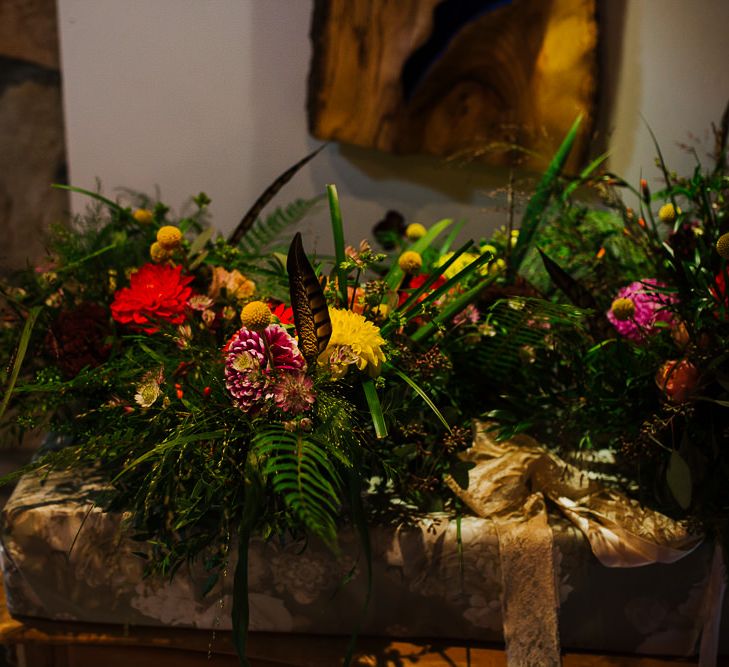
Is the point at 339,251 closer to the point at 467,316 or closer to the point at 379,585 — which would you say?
the point at 467,316

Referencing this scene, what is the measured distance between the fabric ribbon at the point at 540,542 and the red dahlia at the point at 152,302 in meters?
0.31

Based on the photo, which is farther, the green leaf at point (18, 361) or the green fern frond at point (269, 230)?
the green fern frond at point (269, 230)

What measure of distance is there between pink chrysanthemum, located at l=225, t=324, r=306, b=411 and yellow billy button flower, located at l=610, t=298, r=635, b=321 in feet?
0.94

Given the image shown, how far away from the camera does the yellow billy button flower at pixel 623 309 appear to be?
657 mm

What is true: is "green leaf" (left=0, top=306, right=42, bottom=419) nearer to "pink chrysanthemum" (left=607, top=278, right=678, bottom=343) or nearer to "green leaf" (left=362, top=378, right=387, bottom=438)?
"green leaf" (left=362, top=378, right=387, bottom=438)

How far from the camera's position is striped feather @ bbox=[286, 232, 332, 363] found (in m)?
0.58

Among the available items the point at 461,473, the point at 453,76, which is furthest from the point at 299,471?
the point at 453,76

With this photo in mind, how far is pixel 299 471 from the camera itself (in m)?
0.51

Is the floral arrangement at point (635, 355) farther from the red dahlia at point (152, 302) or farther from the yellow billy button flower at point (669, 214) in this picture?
the red dahlia at point (152, 302)

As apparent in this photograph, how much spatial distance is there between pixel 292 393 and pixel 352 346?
7 centimetres

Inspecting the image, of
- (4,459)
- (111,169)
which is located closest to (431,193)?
(111,169)

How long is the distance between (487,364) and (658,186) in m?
0.54

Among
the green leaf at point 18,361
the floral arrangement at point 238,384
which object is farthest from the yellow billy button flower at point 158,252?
the green leaf at point 18,361

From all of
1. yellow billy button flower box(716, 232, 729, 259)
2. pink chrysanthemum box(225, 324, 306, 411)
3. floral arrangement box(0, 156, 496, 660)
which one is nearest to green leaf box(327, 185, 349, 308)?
floral arrangement box(0, 156, 496, 660)
